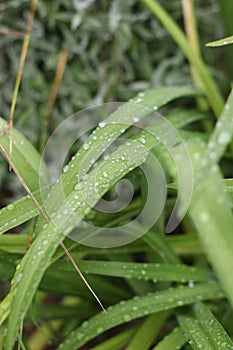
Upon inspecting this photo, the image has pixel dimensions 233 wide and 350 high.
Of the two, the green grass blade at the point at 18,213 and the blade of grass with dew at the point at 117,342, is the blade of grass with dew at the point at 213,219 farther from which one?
the blade of grass with dew at the point at 117,342

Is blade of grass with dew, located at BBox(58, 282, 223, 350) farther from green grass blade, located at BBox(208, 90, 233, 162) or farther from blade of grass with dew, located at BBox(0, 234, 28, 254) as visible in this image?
green grass blade, located at BBox(208, 90, 233, 162)

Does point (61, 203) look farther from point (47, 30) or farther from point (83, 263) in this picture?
point (47, 30)

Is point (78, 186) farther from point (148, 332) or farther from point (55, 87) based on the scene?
point (55, 87)

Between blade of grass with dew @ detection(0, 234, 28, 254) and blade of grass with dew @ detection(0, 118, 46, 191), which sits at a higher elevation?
blade of grass with dew @ detection(0, 118, 46, 191)

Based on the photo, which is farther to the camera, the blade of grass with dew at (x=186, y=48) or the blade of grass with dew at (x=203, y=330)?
the blade of grass with dew at (x=186, y=48)

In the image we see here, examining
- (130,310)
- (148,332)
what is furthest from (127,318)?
(148,332)

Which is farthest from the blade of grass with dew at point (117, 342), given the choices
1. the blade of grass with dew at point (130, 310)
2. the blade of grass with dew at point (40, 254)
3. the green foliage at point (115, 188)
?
the blade of grass with dew at point (40, 254)

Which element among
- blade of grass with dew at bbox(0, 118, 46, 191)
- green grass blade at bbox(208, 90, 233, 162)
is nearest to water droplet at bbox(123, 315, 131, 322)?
blade of grass with dew at bbox(0, 118, 46, 191)
